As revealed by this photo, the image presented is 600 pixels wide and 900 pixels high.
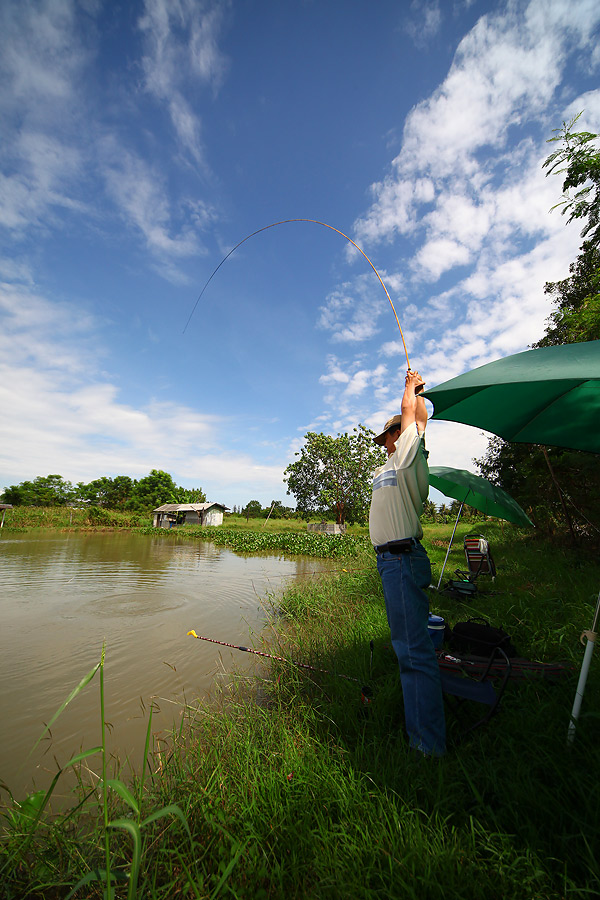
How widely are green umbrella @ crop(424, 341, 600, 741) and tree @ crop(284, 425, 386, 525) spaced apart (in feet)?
95.3

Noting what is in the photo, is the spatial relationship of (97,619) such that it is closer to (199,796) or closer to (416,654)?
(199,796)

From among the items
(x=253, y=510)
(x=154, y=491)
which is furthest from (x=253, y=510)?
(x=154, y=491)

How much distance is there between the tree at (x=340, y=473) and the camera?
33562 mm

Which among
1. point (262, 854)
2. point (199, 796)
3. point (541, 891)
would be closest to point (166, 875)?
point (199, 796)

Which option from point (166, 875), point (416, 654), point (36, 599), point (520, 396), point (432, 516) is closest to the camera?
point (166, 875)

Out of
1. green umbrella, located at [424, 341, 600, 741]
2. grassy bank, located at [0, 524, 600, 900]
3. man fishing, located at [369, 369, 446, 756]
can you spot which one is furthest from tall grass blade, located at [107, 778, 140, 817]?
green umbrella, located at [424, 341, 600, 741]

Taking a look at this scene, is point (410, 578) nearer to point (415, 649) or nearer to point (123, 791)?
point (415, 649)

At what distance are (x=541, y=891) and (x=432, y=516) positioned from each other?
5274 centimetres

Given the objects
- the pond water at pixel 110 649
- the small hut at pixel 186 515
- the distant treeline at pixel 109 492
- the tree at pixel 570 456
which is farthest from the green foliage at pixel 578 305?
the distant treeline at pixel 109 492

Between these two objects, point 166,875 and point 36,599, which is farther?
point 36,599

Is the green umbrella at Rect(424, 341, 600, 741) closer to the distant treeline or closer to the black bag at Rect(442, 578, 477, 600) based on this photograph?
the black bag at Rect(442, 578, 477, 600)

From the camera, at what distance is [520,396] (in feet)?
9.33

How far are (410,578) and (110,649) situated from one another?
502cm

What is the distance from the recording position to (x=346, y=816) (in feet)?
6.18
